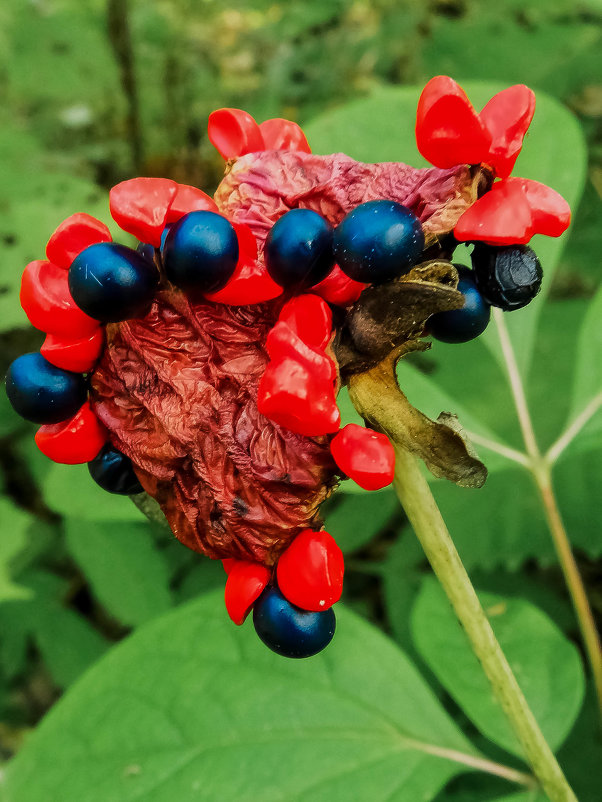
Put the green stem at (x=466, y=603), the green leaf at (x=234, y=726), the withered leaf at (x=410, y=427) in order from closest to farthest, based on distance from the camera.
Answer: the withered leaf at (x=410, y=427)
the green stem at (x=466, y=603)
the green leaf at (x=234, y=726)

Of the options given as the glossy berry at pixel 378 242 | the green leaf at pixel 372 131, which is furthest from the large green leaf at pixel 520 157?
the glossy berry at pixel 378 242

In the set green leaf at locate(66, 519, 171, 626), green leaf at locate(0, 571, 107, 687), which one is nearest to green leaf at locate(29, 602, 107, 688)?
green leaf at locate(0, 571, 107, 687)

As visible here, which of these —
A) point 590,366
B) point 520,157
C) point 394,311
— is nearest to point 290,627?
point 394,311

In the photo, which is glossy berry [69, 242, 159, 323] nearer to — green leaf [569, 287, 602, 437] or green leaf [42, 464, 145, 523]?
green leaf [42, 464, 145, 523]

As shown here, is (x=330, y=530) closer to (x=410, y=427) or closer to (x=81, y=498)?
(x=81, y=498)

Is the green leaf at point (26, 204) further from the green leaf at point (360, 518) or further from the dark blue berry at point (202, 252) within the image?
the dark blue berry at point (202, 252)
